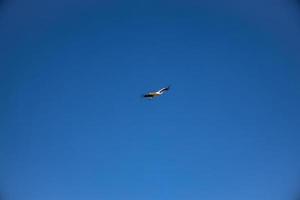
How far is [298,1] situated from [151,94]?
336 centimetres

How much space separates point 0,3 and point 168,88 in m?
3.61

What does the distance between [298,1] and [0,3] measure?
5.69 meters

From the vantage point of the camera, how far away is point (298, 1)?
3157 inches

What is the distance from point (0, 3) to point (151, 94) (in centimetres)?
338

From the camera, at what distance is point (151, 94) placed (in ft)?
265

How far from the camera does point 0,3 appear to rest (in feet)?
264

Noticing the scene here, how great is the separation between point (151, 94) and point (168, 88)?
351 mm

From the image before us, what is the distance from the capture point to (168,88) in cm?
8081
